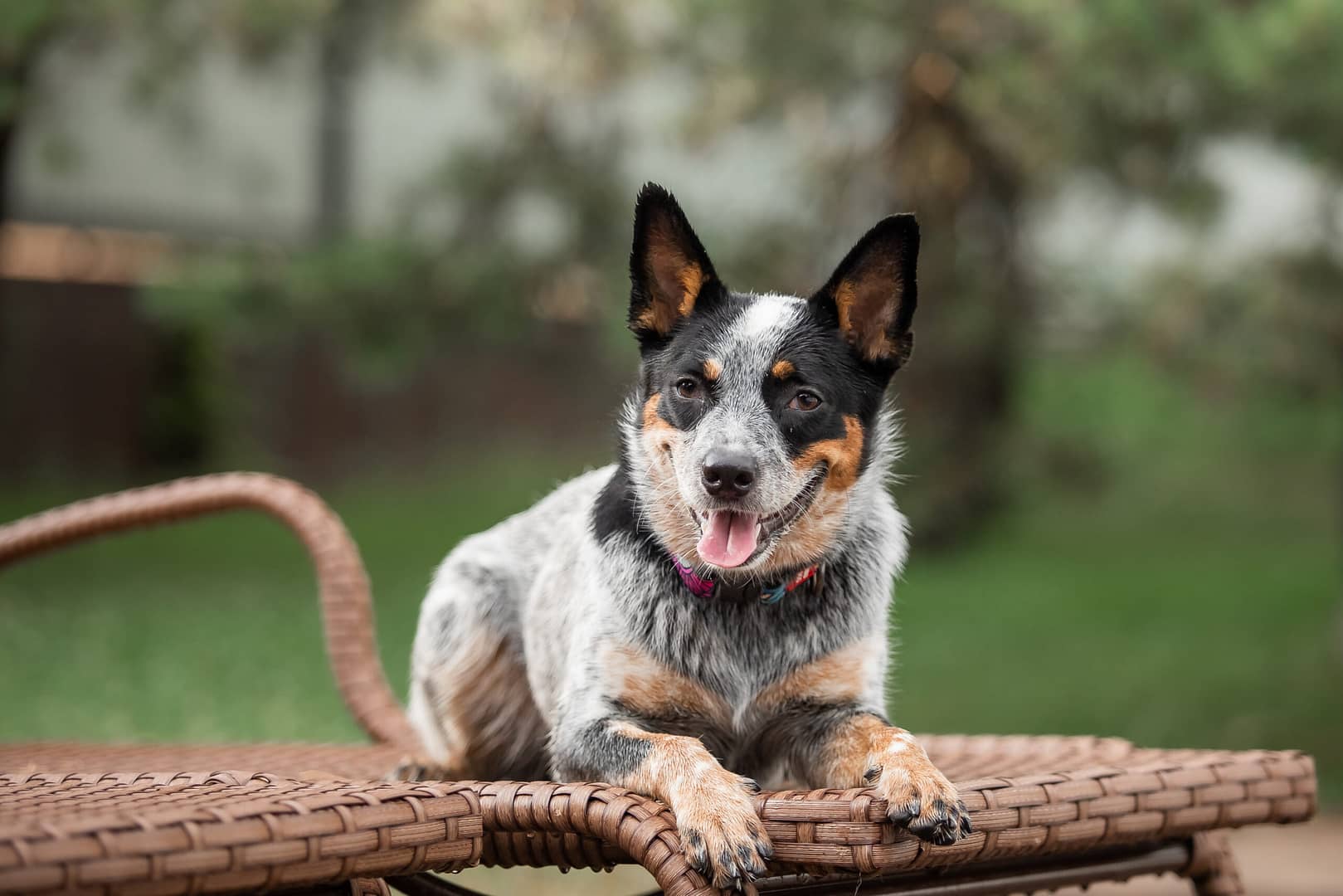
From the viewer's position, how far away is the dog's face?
231cm

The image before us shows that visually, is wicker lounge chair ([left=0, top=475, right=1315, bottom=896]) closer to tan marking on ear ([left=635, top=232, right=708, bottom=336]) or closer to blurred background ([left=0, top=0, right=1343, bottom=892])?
tan marking on ear ([left=635, top=232, right=708, bottom=336])

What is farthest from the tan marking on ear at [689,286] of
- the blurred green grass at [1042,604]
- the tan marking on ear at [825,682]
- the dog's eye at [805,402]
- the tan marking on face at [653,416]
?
the blurred green grass at [1042,604]

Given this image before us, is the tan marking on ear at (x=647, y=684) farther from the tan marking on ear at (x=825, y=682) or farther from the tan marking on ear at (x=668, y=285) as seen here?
the tan marking on ear at (x=668, y=285)

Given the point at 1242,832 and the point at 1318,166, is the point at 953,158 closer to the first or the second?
the point at 1318,166

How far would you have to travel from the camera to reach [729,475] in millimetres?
2248

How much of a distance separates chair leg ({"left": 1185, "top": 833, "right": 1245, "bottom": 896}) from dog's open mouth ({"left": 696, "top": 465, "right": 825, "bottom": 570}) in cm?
103

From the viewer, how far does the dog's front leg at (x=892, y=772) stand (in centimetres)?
199

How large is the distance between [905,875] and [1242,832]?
A: 4.49 meters

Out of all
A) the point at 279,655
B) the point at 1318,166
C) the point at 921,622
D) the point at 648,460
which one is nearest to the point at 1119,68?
the point at 1318,166

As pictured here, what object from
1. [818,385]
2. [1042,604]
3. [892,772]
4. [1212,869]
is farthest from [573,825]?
[1042,604]

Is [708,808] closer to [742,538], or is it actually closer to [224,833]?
[742,538]

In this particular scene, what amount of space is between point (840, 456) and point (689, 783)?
64 cm

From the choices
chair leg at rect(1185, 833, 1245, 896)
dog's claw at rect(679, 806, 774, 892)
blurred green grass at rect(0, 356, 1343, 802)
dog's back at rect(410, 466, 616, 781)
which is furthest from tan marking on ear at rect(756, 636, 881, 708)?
blurred green grass at rect(0, 356, 1343, 802)

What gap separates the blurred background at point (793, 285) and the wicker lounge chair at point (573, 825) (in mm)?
2644
